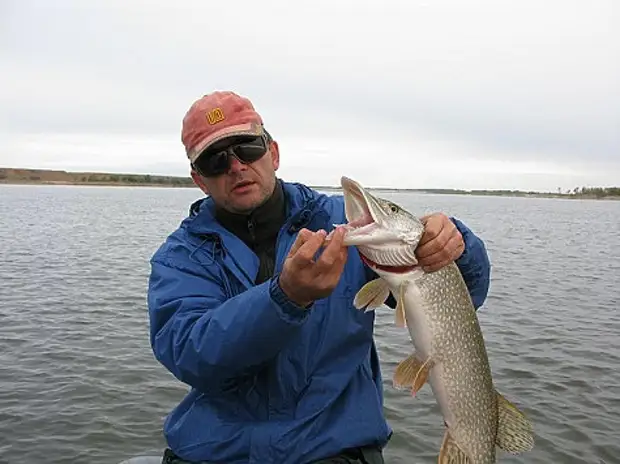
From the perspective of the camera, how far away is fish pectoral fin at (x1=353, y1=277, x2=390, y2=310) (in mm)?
3145

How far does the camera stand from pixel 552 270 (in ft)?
66.7

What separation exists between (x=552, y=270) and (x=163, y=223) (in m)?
23.2

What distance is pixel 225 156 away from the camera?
142 inches

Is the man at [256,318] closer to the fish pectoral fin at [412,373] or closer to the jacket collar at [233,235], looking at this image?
the jacket collar at [233,235]

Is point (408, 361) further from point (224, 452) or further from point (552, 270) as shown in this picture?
point (552, 270)

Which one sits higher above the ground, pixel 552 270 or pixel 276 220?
pixel 276 220

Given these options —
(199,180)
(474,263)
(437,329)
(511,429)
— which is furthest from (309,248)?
(511,429)

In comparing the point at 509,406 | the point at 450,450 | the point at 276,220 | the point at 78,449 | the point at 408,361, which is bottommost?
the point at 78,449

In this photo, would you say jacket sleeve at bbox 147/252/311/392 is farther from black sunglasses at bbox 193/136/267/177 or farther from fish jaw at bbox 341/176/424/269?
black sunglasses at bbox 193/136/267/177

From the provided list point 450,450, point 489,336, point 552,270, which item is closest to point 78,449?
point 450,450

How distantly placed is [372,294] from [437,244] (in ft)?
1.36

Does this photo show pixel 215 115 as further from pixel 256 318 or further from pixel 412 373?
pixel 412 373

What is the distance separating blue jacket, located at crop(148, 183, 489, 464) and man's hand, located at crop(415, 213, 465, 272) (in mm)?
474

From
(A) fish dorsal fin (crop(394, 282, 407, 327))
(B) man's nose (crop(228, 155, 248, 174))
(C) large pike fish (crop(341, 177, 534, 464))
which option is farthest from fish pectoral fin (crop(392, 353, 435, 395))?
(B) man's nose (crop(228, 155, 248, 174))
